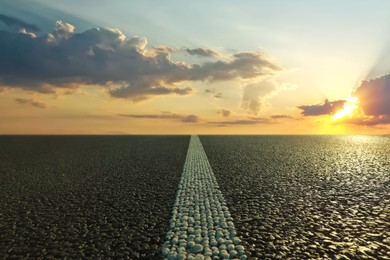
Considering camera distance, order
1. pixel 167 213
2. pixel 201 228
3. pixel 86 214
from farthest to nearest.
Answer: pixel 86 214
pixel 167 213
pixel 201 228

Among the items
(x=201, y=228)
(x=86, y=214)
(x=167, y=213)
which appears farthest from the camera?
(x=86, y=214)

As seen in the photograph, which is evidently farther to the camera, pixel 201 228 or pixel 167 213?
pixel 167 213

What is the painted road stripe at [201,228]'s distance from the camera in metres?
A: 5.81

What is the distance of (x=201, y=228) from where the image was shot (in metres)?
7.05

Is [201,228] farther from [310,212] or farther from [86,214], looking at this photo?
[86,214]

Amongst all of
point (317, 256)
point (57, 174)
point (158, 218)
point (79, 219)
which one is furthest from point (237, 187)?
point (57, 174)

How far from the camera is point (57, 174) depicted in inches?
592

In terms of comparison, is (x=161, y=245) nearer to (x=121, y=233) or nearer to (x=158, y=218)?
(x=121, y=233)

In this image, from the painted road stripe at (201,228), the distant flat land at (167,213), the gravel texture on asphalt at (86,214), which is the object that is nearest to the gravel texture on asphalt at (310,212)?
the distant flat land at (167,213)

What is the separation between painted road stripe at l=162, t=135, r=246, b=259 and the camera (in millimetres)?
5813

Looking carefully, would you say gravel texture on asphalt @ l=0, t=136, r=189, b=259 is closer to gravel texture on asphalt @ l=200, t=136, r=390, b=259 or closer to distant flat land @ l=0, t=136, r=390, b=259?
distant flat land @ l=0, t=136, r=390, b=259

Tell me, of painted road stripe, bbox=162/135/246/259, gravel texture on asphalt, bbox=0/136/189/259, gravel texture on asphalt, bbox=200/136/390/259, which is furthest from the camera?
gravel texture on asphalt, bbox=0/136/189/259

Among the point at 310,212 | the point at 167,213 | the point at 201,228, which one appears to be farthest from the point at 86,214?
the point at 310,212

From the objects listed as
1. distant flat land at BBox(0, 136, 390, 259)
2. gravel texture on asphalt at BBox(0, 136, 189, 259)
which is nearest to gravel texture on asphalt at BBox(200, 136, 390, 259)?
distant flat land at BBox(0, 136, 390, 259)
